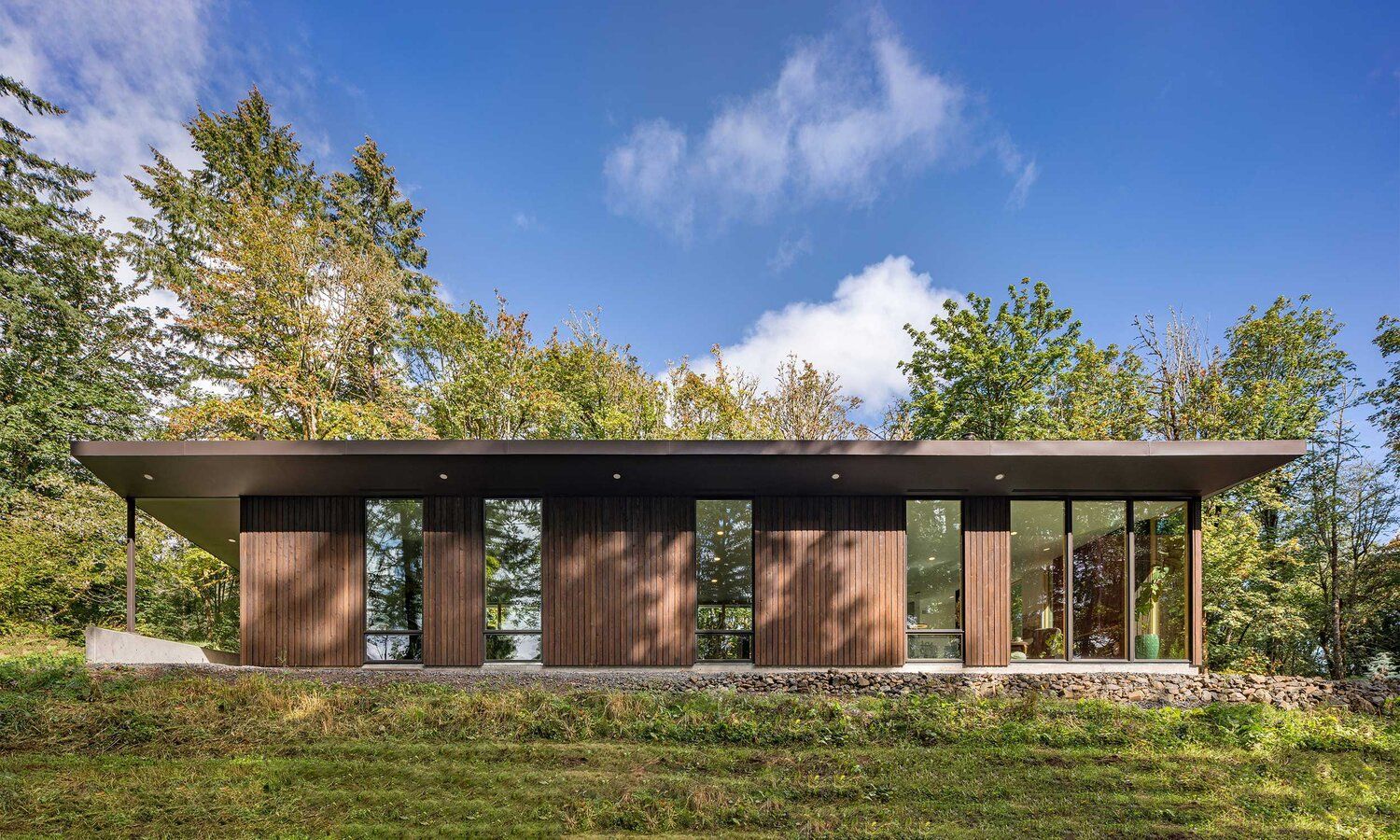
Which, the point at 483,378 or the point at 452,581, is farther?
the point at 483,378

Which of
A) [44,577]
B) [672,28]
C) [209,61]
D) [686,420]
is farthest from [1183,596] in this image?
[209,61]

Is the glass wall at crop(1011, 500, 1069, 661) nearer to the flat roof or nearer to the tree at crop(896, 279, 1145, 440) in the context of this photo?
the flat roof

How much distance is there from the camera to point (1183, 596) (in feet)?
30.3

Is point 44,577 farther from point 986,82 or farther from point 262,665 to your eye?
point 986,82

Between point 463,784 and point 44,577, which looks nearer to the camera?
point 463,784

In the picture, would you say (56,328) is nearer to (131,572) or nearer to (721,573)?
(131,572)

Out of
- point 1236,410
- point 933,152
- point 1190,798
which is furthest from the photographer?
point 933,152

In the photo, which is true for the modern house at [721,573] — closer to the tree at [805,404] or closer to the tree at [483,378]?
the tree at [483,378]

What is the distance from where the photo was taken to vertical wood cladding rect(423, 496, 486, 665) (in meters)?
9.02

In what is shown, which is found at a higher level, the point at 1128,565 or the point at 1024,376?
the point at 1024,376

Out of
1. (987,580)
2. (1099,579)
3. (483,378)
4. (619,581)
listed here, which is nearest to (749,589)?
(619,581)

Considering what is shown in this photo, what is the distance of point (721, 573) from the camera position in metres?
9.28

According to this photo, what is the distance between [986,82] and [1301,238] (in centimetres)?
878

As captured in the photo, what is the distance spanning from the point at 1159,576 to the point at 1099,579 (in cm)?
82
